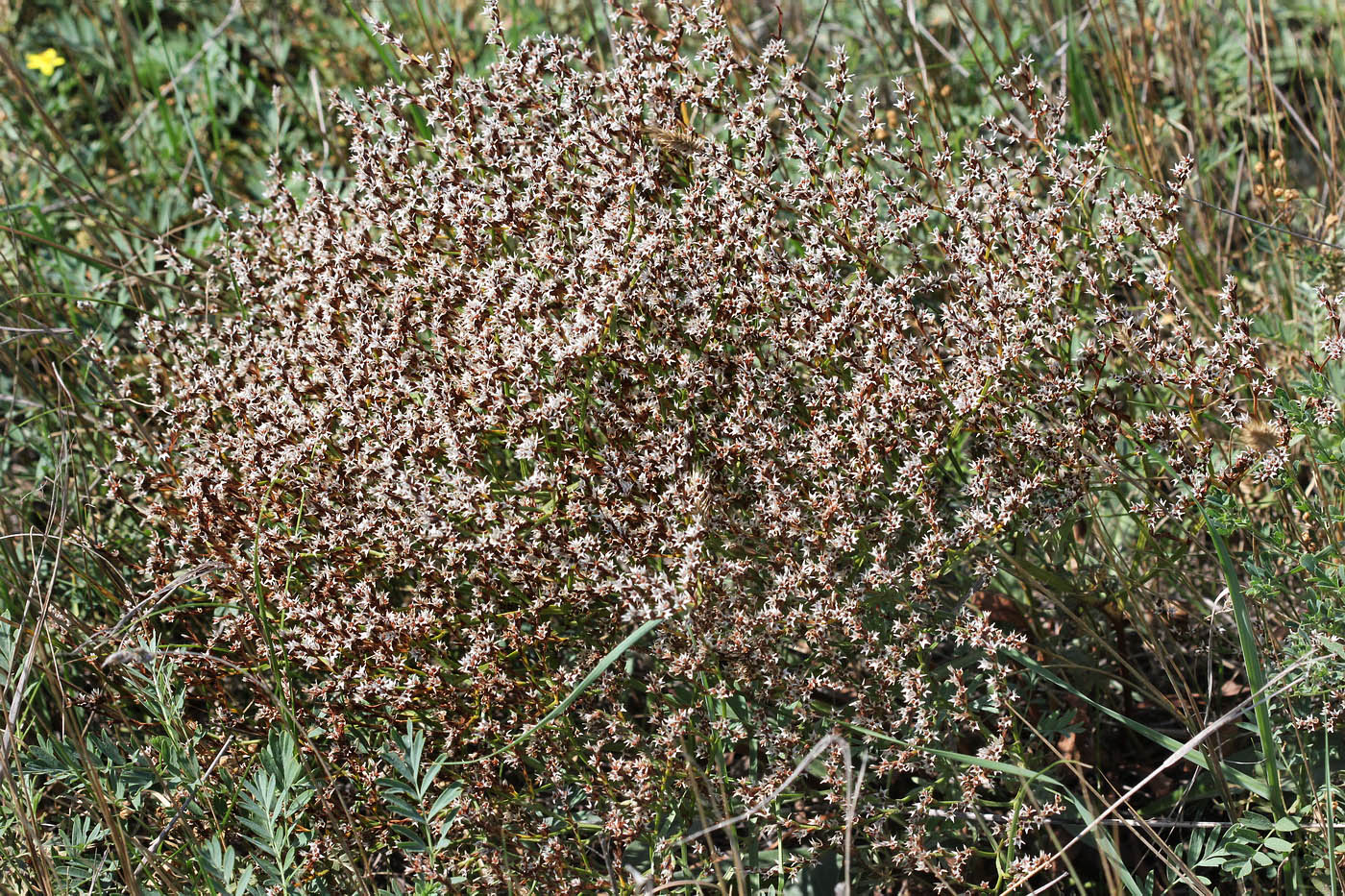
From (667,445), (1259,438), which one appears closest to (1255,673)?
(1259,438)

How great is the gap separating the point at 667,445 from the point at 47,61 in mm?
3690

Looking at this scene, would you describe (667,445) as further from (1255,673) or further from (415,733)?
(1255,673)

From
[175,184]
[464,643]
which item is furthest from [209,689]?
[175,184]

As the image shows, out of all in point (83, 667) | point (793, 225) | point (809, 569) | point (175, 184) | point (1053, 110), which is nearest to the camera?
point (809, 569)

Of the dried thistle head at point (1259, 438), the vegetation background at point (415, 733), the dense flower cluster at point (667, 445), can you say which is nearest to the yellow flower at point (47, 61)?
the vegetation background at point (415, 733)

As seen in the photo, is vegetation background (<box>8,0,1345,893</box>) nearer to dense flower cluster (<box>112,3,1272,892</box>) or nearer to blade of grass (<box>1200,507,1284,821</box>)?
blade of grass (<box>1200,507,1284,821</box>)

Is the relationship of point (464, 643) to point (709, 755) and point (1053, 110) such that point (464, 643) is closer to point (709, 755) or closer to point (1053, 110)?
point (709, 755)

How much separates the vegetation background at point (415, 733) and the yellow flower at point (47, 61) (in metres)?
0.03

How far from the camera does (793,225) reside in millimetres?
2461

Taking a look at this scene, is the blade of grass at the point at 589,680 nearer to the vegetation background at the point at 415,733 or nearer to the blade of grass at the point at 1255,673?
the vegetation background at the point at 415,733

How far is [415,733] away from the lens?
2191 millimetres

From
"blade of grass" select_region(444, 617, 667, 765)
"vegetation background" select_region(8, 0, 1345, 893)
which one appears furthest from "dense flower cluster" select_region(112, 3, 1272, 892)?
"vegetation background" select_region(8, 0, 1345, 893)

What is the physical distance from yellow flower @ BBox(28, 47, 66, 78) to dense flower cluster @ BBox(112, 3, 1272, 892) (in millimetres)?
2746

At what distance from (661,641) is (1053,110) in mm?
1259
